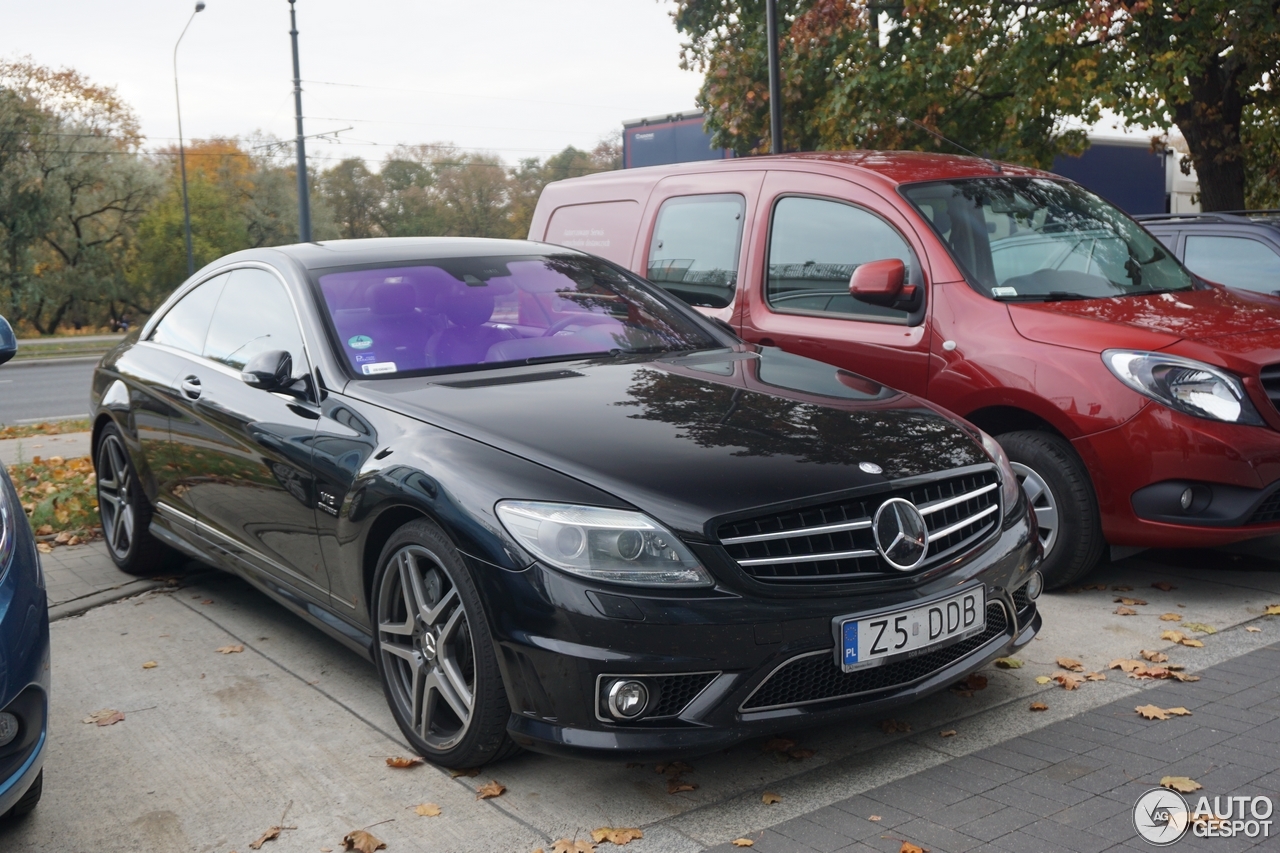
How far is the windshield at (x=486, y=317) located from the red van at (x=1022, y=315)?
1176mm

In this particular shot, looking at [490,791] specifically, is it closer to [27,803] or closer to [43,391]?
[27,803]

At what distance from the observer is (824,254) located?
19.9ft

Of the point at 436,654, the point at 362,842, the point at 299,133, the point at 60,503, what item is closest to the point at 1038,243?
the point at 436,654

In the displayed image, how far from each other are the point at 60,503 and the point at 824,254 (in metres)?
4.72

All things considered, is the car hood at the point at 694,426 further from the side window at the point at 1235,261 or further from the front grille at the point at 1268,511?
the side window at the point at 1235,261

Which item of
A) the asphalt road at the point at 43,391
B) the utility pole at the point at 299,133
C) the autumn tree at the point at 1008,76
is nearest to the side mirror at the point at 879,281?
the autumn tree at the point at 1008,76

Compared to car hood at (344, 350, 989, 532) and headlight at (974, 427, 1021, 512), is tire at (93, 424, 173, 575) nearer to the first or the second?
car hood at (344, 350, 989, 532)

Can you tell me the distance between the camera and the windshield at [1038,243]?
220 inches

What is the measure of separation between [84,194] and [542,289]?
170 ft

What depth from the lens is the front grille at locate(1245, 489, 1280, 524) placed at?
482cm

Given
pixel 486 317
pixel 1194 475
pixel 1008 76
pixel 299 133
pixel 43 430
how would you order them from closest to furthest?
→ pixel 486 317 < pixel 1194 475 < pixel 43 430 < pixel 1008 76 < pixel 299 133

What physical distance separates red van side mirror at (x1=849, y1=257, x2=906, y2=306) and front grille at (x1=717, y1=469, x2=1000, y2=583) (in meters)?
1.98

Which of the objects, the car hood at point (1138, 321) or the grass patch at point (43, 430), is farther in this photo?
the grass patch at point (43, 430)

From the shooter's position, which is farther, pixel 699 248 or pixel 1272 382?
pixel 699 248
